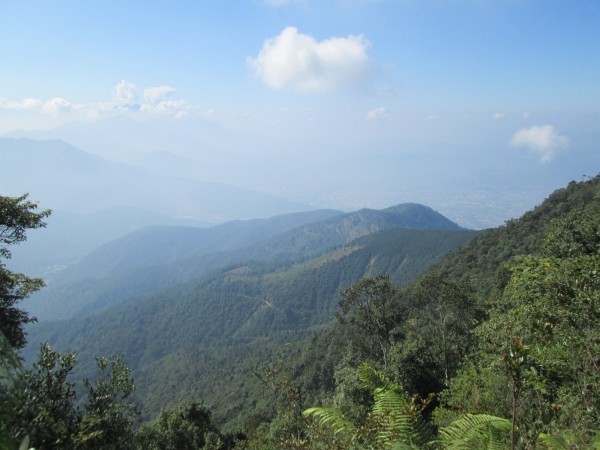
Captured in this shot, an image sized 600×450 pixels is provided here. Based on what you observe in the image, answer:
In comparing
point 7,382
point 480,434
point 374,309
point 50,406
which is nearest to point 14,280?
point 50,406

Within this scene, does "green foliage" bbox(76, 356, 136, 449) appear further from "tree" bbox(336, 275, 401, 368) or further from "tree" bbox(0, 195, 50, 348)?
"tree" bbox(336, 275, 401, 368)

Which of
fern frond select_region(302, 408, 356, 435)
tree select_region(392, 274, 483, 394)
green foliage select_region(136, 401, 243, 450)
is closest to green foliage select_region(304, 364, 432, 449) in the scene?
fern frond select_region(302, 408, 356, 435)

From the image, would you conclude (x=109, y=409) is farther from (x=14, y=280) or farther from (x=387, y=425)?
(x=14, y=280)

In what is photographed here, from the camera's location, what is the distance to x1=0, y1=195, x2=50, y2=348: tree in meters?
11.6

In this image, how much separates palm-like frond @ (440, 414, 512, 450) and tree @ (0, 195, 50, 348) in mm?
11816

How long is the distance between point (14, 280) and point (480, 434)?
13496mm

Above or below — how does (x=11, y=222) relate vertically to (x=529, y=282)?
above

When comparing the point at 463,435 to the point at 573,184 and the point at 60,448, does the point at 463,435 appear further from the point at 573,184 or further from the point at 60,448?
the point at 573,184

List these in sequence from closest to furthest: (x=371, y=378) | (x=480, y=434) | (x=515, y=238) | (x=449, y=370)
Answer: (x=480, y=434) < (x=371, y=378) < (x=449, y=370) < (x=515, y=238)

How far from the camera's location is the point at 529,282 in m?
9.21

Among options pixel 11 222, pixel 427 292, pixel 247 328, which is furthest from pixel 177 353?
pixel 11 222

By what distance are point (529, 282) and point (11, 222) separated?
1585 cm

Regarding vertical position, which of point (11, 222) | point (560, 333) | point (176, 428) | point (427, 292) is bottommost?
point (176, 428)

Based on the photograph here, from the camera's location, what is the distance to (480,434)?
4.97 meters
